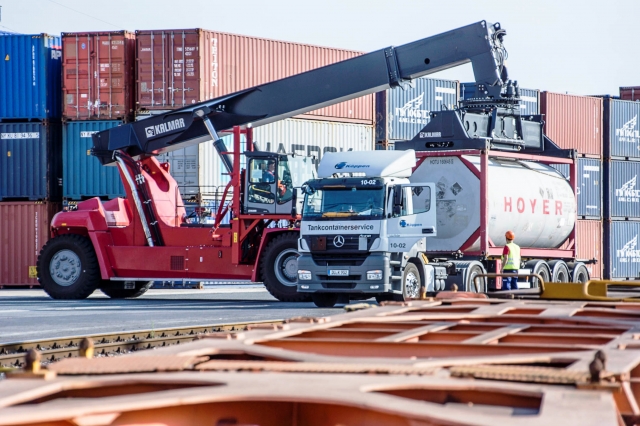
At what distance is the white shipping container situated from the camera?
3050 centimetres

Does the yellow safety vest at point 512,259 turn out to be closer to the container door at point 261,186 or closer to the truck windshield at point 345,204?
the truck windshield at point 345,204

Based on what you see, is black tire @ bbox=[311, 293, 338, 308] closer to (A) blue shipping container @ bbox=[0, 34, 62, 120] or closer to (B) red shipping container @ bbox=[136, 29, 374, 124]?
(B) red shipping container @ bbox=[136, 29, 374, 124]

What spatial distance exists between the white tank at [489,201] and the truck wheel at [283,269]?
2.71 meters

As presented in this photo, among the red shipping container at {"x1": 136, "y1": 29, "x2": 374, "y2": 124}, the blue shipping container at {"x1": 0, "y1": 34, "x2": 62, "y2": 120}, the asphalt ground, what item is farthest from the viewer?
the blue shipping container at {"x1": 0, "y1": 34, "x2": 62, "y2": 120}

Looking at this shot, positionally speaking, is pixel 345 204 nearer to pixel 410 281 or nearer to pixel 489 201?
pixel 410 281

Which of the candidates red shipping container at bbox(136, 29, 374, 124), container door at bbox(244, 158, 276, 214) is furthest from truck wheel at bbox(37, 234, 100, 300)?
red shipping container at bbox(136, 29, 374, 124)

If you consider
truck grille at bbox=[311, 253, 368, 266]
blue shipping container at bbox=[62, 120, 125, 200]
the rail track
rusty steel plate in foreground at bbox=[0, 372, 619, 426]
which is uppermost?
blue shipping container at bbox=[62, 120, 125, 200]

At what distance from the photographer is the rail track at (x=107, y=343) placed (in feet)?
35.4

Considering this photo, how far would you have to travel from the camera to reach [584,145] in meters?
36.3

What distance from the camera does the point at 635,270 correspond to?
36.0 m

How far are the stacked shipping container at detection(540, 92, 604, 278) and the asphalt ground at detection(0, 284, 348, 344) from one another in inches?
626

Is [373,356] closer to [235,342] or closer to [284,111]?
[235,342]

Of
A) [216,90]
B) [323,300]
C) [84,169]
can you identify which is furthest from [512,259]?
[84,169]

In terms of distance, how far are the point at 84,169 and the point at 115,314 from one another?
1413cm
